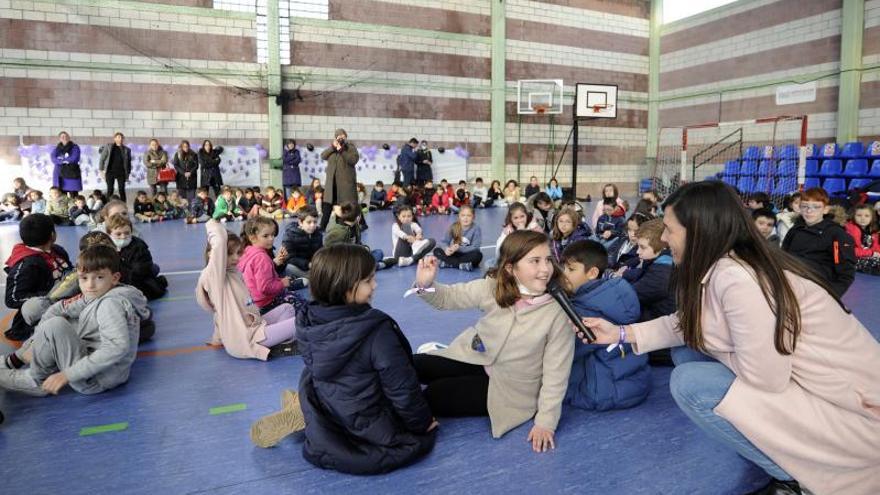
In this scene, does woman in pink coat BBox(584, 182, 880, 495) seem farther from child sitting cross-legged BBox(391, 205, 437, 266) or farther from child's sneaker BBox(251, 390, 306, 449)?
child sitting cross-legged BBox(391, 205, 437, 266)

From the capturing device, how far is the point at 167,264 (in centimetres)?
702

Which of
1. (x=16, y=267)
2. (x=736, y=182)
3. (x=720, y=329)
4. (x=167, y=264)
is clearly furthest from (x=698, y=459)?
(x=736, y=182)

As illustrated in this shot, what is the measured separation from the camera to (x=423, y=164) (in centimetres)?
1552

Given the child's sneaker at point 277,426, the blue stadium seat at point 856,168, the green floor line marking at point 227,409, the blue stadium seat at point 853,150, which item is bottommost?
the green floor line marking at point 227,409

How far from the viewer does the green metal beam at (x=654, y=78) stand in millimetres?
19391

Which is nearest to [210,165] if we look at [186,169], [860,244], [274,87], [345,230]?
[186,169]

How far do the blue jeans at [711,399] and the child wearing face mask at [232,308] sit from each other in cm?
240

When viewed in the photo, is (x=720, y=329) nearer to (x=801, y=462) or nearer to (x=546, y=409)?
(x=801, y=462)

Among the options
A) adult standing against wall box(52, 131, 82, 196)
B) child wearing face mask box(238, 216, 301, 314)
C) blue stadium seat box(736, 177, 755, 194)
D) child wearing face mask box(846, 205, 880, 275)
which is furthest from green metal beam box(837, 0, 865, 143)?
adult standing against wall box(52, 131, 82, 196)

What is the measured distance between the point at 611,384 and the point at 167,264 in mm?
5851

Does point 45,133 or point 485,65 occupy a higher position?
point 485,65

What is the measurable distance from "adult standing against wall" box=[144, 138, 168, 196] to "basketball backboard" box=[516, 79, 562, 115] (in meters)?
9.65

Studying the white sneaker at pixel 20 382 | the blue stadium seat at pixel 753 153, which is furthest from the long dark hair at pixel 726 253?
the blue stadium seat at pixel 753 153

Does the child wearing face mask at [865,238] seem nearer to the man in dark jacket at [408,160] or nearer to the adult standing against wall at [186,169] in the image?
the man in dark jacket at [408,160]
